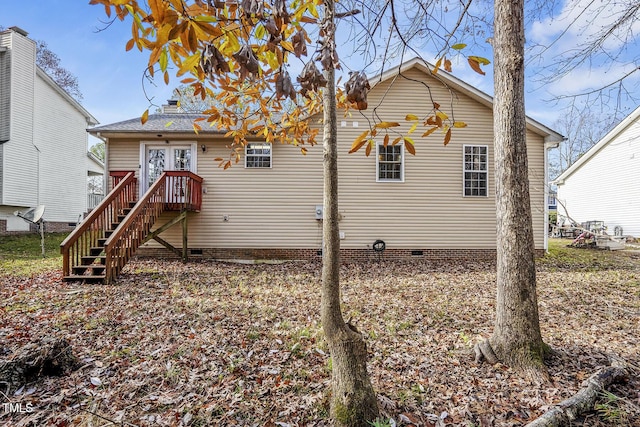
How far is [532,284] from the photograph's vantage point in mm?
3025

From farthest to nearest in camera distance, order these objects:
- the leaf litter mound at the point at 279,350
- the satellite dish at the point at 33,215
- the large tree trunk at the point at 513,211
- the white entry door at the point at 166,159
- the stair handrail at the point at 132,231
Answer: the satellite dish at the point at 33,215 < the white entry door at the point at 166,159 < the stair handrail at the point at 132,231 < the large tree trunk at the point at 513,211 < the leaf litter mound at the point at 279,350

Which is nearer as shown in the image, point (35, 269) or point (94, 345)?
point (94, 345)

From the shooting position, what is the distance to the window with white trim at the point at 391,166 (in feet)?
31.9

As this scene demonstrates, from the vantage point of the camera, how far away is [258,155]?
9711 millimetres

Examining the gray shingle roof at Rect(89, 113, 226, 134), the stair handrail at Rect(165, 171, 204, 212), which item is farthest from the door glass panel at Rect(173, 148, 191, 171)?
the stair handrail at Rect(165, 171, 204, 212)

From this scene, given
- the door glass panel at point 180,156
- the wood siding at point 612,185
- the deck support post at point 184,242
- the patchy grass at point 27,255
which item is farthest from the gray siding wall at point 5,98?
the wood siding at point 612,185

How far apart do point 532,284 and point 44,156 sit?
18946 millimetres

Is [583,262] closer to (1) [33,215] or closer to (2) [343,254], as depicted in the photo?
(2) [343,254]

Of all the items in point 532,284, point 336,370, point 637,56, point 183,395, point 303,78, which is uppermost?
point 637,56

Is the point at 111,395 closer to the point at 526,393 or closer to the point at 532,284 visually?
the point at 526,393

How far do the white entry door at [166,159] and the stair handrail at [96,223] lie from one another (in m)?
1.25

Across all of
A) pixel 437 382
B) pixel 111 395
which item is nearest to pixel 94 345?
pixel 111 395

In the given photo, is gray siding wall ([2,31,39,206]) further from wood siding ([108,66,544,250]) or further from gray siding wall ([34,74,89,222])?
wood siding ([108,66,544,250])

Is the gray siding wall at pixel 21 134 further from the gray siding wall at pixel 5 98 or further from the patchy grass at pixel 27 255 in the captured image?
the patchy grass at pixel 27 255
